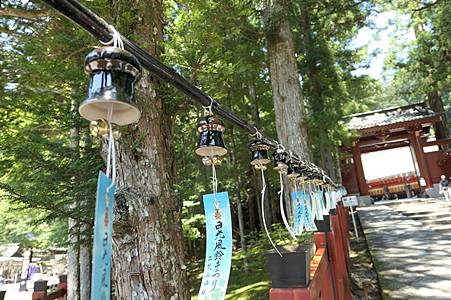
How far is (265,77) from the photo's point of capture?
8266 millimetres

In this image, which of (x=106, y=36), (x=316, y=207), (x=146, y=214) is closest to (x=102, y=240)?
(x=106, y=36)

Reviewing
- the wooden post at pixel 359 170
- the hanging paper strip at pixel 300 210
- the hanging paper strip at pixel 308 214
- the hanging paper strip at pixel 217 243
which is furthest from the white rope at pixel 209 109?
the wooden post at pixel 359 170

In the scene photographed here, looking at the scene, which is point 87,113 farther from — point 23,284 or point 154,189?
point 23,284

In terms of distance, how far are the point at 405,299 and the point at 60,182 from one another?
4401mm

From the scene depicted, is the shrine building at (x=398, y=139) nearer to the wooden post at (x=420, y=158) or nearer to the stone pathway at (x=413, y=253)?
the wooden post at (x=420, y=158)

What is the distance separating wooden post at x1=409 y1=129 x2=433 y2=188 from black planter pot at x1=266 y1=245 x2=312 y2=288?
1575 cm

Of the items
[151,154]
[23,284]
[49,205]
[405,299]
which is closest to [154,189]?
[151,154]

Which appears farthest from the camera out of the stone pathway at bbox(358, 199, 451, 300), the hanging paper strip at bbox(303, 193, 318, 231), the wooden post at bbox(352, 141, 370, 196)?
the wooden post at bbox(352, 141, 370, 196)

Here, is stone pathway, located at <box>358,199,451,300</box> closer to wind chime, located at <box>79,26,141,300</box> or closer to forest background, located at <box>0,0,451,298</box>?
forest background, located at <box>0,0,451,298</box>

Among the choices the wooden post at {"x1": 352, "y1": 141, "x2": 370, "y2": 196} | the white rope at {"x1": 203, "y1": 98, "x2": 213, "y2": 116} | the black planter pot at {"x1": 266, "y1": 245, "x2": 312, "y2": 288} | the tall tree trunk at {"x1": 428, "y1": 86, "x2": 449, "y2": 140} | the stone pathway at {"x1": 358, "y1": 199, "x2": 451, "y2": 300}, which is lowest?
the stone pathway at {"x1": 358, "y1": 199, "x2": 451, "y2": 300}

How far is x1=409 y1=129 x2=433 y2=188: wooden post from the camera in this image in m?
14.5

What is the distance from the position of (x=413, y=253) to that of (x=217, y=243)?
18.8ft

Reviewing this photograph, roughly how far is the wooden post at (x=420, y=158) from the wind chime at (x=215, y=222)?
15742mm

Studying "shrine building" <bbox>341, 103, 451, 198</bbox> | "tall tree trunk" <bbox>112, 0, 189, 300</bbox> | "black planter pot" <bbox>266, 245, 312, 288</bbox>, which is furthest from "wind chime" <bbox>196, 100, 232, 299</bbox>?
"shrine building" <bbox>341, 103, 451, 198</bbox>
